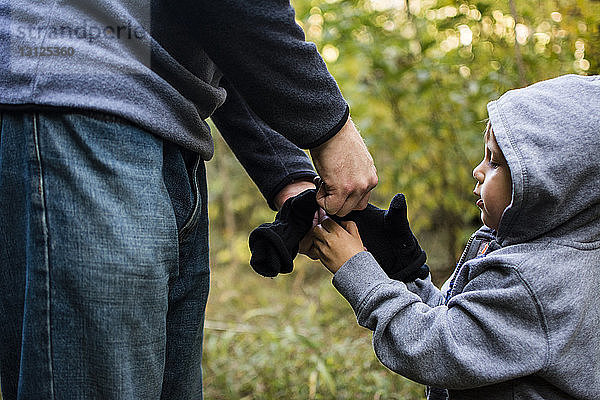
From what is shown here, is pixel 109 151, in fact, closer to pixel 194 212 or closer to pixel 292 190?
pixel 194 212

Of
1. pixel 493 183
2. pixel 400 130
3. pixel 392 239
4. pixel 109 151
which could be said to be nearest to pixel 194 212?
pixel 109 151

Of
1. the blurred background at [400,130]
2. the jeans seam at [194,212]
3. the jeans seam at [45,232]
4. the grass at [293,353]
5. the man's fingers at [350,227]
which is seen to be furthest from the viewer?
the grass at [293,353]

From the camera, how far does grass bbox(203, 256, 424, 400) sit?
8.64 ft

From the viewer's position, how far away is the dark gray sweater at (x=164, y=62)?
0.93m

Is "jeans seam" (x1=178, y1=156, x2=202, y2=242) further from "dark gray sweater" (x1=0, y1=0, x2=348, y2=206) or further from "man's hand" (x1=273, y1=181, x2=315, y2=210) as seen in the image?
"man's hand" (x1=273, y1=181, x2=315, y2=210)

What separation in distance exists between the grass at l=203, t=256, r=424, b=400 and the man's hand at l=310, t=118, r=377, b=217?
5.05 feet

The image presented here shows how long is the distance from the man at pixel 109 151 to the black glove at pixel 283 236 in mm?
219

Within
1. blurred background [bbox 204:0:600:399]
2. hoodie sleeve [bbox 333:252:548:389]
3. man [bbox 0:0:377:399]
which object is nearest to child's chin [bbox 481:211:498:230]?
hoodie sleeve [bbox 333:252:548:389]

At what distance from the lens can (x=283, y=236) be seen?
4.33 feet

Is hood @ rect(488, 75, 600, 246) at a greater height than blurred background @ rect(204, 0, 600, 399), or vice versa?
hood @ rect(488, 75, 600, 246)

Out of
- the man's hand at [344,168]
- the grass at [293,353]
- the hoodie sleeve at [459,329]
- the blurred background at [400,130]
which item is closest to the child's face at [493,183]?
the hoodie sleeve at [459,329]

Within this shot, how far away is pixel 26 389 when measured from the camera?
0.90 m

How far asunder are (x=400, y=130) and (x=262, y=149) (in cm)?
215

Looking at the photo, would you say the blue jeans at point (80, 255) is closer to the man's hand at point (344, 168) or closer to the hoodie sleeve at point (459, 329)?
the man's hand at point (344, 168)
